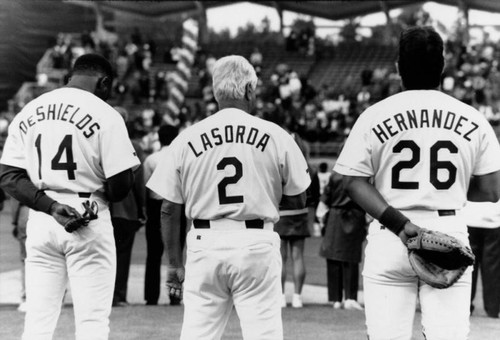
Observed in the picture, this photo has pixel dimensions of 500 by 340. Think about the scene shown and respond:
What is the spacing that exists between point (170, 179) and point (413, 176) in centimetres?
131

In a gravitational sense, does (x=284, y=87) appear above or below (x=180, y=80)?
below

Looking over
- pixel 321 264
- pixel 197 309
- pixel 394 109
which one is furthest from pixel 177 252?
pixel 321 264

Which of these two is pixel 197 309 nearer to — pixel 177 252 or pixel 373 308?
pixel 177 252

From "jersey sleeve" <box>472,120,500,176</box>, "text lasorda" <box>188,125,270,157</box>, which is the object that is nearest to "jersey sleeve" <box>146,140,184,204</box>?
"text lasorda" <box>188,125,270,157</box>

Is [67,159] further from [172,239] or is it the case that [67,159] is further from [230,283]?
[230,283]

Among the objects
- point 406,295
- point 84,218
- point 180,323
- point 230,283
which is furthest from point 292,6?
point 406,295

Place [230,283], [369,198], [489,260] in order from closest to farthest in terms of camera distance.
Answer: [369,198] < [230,283] < [489,260]

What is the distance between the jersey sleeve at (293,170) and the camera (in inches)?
202

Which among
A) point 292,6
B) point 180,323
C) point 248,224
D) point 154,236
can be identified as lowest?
point 180,323

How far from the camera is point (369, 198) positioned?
4.60 m

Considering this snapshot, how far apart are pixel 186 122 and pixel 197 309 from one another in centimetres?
2665

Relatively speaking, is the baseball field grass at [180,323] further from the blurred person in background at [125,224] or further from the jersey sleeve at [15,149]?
the jersey sleeve at [15,149]

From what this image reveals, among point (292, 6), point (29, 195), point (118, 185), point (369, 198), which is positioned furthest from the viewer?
point (292, 6)

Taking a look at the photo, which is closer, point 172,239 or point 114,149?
point 172,239
